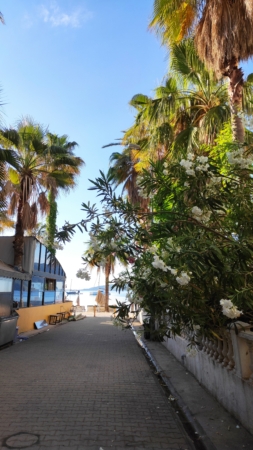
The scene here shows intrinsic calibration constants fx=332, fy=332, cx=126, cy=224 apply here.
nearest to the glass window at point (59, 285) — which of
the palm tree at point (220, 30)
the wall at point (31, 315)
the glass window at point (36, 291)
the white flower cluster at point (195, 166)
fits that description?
the wall at point (31, 315)

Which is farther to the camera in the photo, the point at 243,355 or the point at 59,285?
the point at 59,285

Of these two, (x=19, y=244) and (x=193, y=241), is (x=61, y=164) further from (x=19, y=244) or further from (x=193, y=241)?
(x=193, y=241)

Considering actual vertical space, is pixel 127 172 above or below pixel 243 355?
above

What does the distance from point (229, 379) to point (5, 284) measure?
9147 millimetres

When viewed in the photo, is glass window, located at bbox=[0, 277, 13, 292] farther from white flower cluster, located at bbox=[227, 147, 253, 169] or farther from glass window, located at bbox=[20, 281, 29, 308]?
white flower cluster, located at bbox=[227, 147, 253, 169]

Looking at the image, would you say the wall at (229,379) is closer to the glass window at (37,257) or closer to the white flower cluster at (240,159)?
the white flower cluster at (240,159)

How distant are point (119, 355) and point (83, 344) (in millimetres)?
2470

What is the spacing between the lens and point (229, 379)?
472cm

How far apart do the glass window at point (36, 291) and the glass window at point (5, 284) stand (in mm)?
5362

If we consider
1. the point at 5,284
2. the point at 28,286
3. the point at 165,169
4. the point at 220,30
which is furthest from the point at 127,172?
the point at 165,169

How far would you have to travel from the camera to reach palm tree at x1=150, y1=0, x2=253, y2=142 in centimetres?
754

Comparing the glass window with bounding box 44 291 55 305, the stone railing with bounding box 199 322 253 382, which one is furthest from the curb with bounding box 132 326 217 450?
the glass window with bounding box 44 291 55 305

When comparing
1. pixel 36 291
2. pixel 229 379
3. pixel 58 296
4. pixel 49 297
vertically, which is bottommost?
pixel 229 379

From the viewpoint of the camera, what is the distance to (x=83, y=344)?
12016mm
